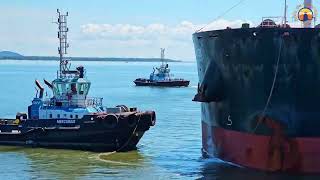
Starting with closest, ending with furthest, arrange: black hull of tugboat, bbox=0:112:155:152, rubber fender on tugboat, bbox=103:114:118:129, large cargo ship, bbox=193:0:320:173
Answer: large cargo ship, bbox=193:0:320:173 < rubber fender on tugboat, bbox=103:114:118:129 < black hull of tugboat, bbox=0:112:155:152

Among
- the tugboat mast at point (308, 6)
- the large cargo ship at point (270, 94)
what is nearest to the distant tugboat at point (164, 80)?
the tugboat mast at point (308, 6)

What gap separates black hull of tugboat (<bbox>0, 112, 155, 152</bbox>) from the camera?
2392cm

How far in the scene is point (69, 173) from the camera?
19.8 metres

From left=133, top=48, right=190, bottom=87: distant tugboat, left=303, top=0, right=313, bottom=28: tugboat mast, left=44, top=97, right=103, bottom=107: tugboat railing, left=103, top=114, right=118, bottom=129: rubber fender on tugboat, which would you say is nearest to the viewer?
left=303, top=0, right=313, bottom=28: tugboat mast

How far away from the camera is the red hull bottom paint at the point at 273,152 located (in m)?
16.7

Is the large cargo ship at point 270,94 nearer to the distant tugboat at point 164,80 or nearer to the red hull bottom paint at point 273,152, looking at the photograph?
the red hull bottom paint at point 273,152

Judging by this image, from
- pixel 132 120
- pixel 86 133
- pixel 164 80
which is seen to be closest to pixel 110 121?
pixel 132 120

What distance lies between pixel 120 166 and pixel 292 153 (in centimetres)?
660

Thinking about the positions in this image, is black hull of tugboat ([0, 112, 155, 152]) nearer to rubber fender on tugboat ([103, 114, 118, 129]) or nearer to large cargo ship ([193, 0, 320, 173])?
rubber fender on tugboat ([103, 114, 118, 129])

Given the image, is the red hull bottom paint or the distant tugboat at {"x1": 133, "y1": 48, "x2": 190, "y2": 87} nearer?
the red hull bottom paint

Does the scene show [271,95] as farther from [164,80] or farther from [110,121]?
[164,80]

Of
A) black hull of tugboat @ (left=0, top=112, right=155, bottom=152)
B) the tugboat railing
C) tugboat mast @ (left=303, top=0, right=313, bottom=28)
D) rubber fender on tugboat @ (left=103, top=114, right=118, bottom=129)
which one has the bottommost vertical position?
black hull of tugboat @ (left=0, top=112, right=155, bottom=152)

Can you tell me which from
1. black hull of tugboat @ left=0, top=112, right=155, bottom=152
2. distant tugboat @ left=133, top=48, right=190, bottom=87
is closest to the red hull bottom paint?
black hull of tugboat @ left=0, top=112, right=155, bottom=152

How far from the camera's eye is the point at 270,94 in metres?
17.0
